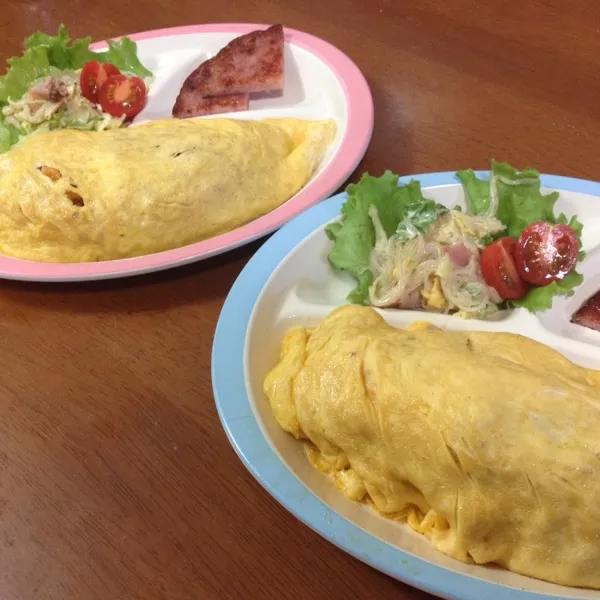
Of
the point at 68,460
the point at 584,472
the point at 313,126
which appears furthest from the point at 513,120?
the point at 68,460

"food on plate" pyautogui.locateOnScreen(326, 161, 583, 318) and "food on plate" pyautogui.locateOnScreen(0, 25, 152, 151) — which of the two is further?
"food on plate" pyautogui.locateOnScreen(0, 25, 152, 151)

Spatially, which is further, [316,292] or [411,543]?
[316,292]

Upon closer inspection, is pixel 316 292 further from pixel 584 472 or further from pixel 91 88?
pixel 91 88

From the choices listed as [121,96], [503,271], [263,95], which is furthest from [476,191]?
[121,96]

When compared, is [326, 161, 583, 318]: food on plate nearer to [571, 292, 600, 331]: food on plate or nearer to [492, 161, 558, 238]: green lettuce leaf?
[492, 161, 558, 238]: green lettuce leaf

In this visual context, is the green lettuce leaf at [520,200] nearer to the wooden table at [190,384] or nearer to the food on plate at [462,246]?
the food on plate at [462,246]

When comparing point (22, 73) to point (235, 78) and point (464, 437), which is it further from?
point (464, 437)

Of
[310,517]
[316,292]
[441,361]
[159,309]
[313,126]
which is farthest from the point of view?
[313,126]

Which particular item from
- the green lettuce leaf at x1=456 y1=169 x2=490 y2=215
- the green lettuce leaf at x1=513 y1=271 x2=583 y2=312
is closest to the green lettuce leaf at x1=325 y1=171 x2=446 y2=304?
the green lettuce leaf at x1=456 y1=169 x2=490 y2=215
